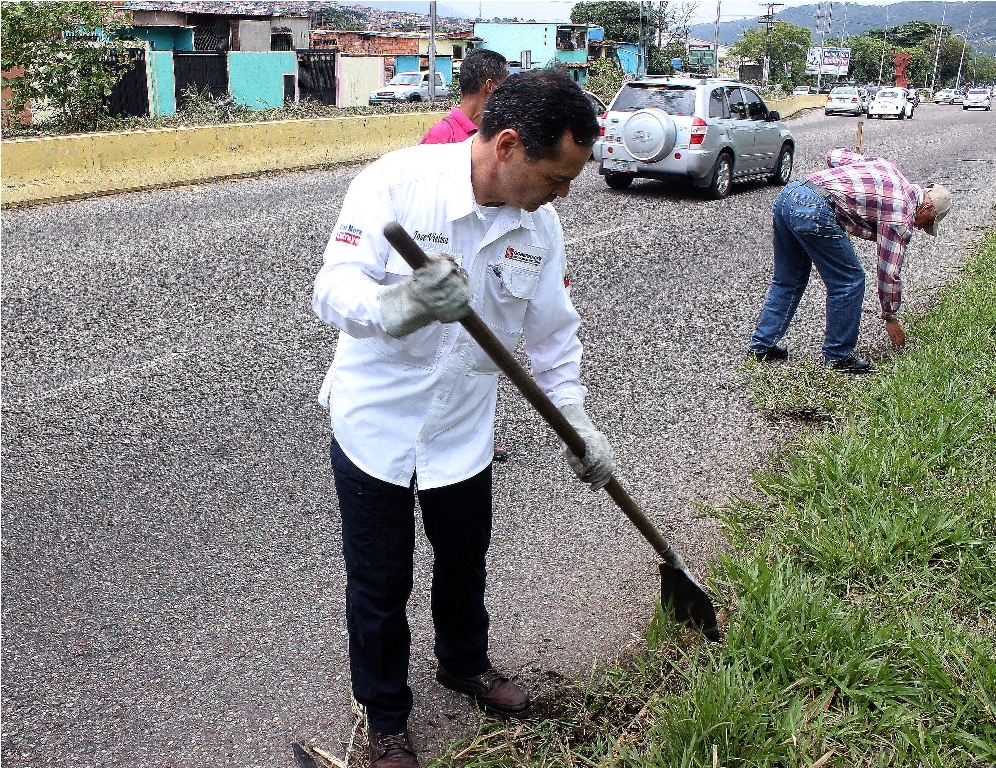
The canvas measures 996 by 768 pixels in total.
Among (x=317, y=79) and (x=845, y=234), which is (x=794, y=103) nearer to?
(x=317, y=79)

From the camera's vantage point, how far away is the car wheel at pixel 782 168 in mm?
14414

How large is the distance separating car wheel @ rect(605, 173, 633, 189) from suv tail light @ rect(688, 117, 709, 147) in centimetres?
105

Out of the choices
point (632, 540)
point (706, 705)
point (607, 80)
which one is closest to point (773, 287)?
point (632, 540)

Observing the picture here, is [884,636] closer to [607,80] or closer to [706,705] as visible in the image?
[706,705]

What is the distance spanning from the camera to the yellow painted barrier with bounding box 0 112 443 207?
33.8ft

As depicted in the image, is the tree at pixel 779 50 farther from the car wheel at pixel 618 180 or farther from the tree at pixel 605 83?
the car wheel at pixel 618 180

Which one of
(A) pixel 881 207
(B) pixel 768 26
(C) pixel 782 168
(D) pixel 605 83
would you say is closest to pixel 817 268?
(A) pixel 881 207

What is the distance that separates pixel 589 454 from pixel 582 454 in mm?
19

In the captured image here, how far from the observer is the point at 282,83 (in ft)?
97.6

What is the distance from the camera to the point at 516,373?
7.65 feet

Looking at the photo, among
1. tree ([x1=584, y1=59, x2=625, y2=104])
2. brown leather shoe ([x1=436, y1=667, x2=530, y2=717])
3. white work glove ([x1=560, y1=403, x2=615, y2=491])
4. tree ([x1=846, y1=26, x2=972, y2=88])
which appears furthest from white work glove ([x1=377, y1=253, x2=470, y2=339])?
tree ([x1=846, y1=26, x2=972, y2=88])

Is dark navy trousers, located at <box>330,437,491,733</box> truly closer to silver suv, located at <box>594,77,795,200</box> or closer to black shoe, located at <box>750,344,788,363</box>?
black shoe, located at <box>750,344,788,363</box>

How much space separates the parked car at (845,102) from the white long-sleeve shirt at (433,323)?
37.0 metres

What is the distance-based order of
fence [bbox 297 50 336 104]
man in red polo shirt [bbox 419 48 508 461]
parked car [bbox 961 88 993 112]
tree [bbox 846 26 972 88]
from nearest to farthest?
man in red polo shirt [bbox 419 48 508 461]
fence [bbox 297 50 336 104]
parked car [bbox 961 88 993 112]
tree [bbox 846 26 972 88]
